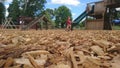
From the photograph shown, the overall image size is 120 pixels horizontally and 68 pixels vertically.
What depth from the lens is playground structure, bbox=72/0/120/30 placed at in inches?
782

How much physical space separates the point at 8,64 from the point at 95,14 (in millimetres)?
19566

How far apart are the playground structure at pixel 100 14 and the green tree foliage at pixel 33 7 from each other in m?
39.8

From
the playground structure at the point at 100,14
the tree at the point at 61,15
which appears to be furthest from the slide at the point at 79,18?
the tree at the point at 61,15

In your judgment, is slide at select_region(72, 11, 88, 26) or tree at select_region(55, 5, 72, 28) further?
tree at select_region(55, 5, 72, 28)

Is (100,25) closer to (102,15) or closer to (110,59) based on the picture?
(102,15)

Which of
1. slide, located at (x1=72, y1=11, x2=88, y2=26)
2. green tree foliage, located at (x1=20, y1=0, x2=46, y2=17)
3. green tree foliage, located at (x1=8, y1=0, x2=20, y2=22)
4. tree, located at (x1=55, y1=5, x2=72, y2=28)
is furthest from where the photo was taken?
tree, located at (x1=55, y1=5, x2=72, y2=28)

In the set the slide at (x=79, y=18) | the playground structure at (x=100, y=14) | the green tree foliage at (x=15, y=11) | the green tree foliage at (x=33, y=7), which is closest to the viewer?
the playground structure at (x=100, y=14)

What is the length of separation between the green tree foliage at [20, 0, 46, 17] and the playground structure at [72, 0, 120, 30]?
39.8 m

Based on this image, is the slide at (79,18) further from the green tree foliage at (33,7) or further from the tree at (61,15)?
the tree at (61,15)

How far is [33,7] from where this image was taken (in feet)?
209

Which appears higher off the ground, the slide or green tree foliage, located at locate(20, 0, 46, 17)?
green tree foliage, located at locate(20, 0, 46, 17)

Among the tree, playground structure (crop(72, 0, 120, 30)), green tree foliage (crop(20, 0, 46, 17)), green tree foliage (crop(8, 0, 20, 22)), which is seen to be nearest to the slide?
playground structure (crop(72, 0, 120, 30))

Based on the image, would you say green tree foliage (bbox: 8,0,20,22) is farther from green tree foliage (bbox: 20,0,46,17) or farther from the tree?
the tree

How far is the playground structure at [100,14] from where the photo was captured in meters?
19.9
